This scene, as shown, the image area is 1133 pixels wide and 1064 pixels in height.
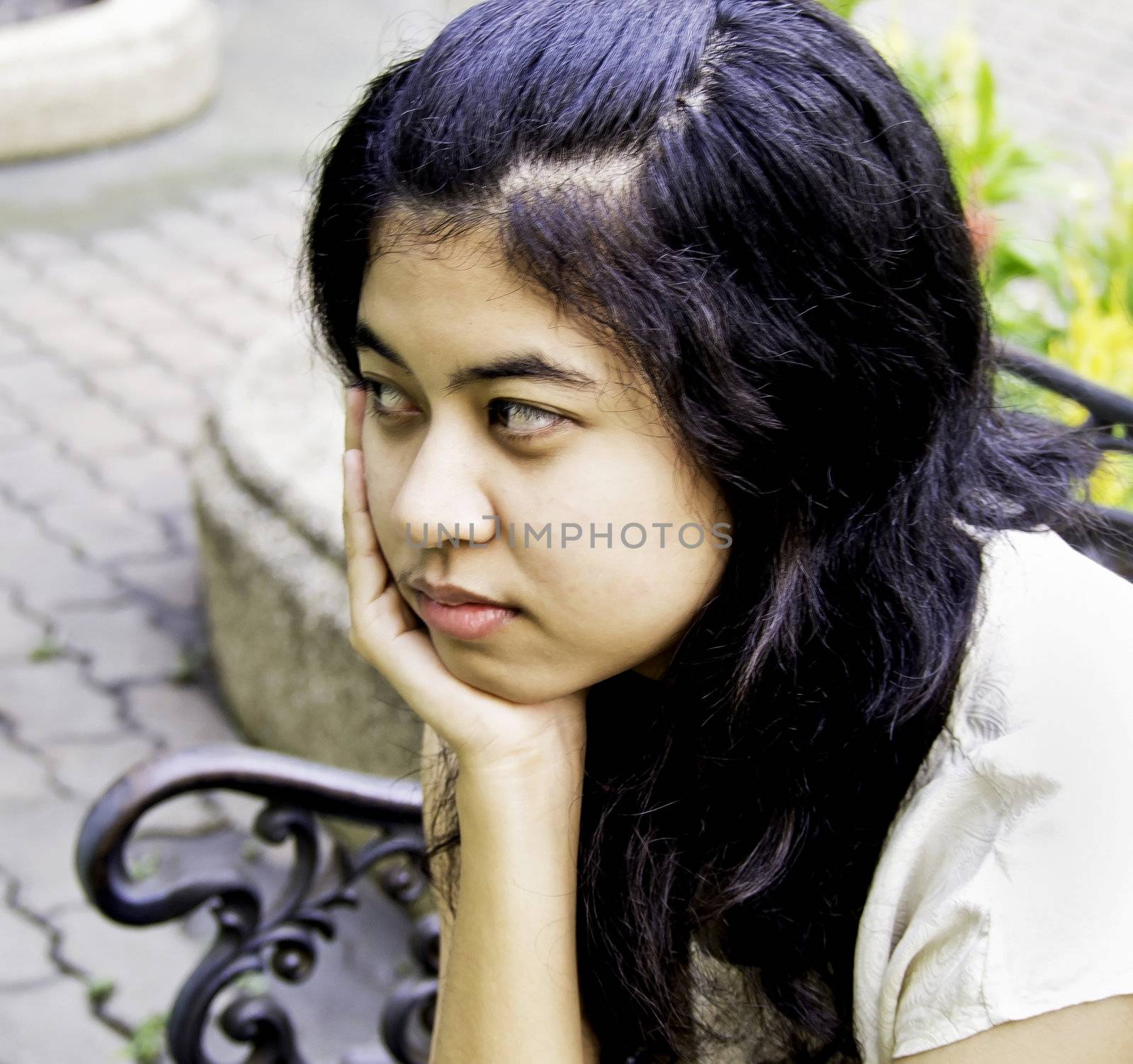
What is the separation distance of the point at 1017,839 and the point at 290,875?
3.78 ft

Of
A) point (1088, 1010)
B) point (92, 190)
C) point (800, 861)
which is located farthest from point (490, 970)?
point (92, 190)

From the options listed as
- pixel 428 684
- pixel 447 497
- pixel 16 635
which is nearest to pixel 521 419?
pixel 447 497

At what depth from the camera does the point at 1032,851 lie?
1.33 meters

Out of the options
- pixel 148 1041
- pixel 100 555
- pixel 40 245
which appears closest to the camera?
pixel 148 1041

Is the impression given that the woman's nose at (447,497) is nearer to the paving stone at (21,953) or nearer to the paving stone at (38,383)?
the paving stone at (21,953)

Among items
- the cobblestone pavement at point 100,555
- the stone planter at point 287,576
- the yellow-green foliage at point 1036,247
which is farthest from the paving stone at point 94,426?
the yellow-green foliage at point 1036,247

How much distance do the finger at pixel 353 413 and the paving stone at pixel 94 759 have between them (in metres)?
1.83

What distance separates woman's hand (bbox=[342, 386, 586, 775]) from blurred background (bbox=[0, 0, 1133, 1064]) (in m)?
0.46

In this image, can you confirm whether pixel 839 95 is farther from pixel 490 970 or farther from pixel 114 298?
pixel 114 298

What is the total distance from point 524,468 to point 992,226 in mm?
2205

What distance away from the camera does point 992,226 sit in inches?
127

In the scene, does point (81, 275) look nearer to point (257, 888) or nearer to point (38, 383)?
point (38, 383)

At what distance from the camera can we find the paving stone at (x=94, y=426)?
462cm

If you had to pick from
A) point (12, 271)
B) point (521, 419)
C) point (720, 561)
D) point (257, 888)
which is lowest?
point (12, 271)
